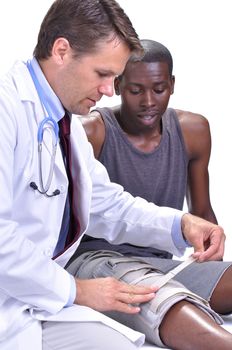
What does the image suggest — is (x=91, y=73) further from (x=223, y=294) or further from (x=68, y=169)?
(x=223, y=294)

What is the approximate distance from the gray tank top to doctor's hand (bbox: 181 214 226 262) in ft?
1.40

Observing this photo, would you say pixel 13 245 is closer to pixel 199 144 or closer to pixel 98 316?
pixel 98 316

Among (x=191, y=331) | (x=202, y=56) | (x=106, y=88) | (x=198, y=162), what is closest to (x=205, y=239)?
(x=191, y=331)

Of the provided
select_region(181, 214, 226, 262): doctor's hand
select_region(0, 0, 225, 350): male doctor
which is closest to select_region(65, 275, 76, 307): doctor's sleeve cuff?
select_region(0, 0, 225, 350): male doctor

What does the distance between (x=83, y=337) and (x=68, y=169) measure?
1.55 ft

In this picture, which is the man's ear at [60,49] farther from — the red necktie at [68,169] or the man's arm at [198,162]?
the man's arm at [198,162]

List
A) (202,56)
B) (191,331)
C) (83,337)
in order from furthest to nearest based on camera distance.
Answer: (202,56) < (191,331) < (83,337)

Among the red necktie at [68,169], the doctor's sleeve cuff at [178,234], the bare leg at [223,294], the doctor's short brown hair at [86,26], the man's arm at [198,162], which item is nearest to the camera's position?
the doctor's short brown hair at [86,26]

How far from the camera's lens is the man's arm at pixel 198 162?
9.71ft

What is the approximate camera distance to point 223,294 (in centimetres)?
261

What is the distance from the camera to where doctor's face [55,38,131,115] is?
84.4 inches

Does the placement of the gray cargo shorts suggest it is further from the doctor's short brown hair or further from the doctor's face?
the doctor's short brown hair

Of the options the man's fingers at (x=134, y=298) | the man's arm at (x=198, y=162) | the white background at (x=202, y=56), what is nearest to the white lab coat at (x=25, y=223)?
the man's fingers at (x=134, y=298)

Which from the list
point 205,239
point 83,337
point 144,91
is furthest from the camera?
point 144,91
